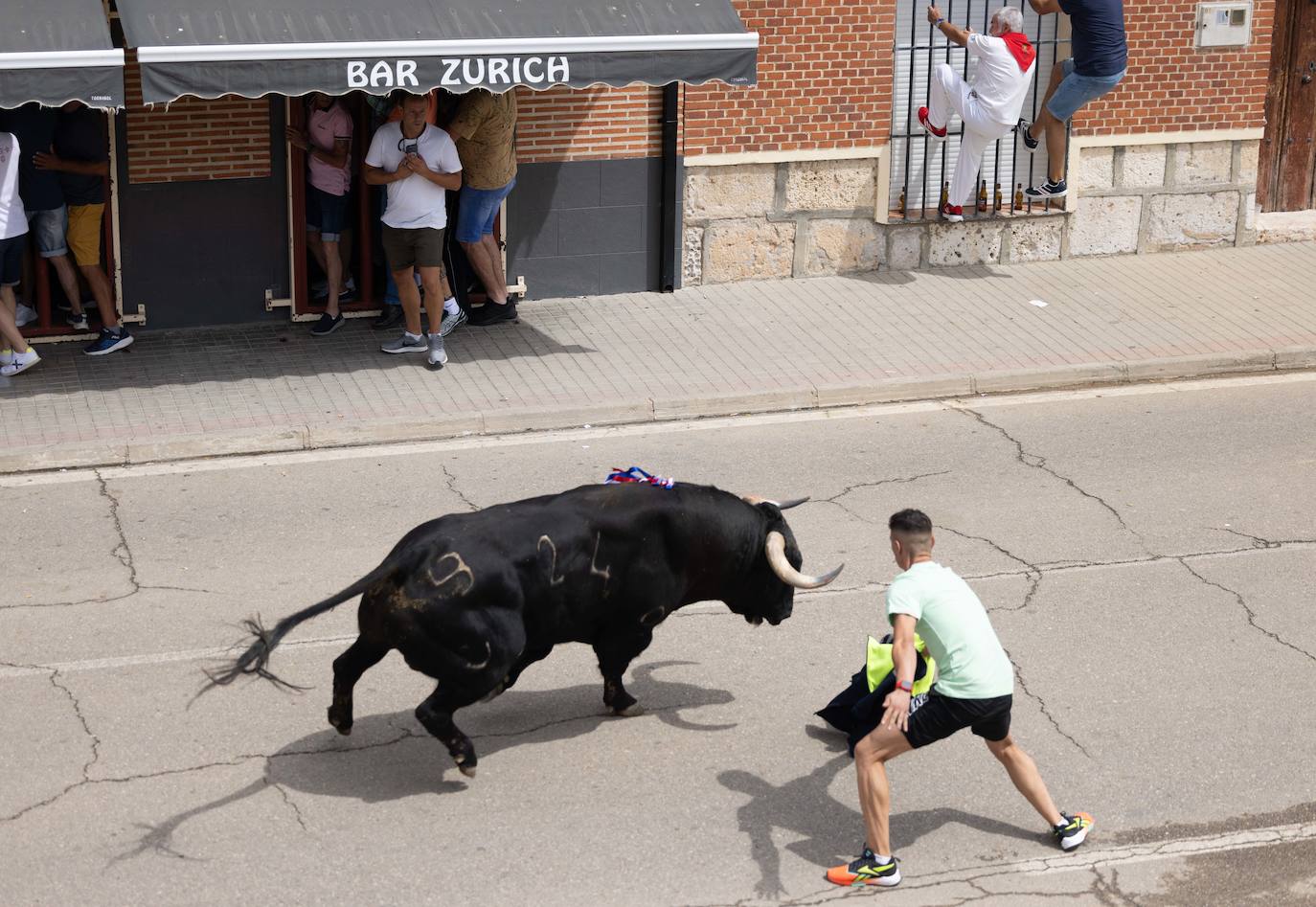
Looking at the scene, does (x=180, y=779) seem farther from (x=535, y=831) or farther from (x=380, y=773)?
(x=535, y=831)

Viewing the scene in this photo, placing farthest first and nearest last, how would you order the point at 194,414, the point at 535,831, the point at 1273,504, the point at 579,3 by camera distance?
the point at 579,3 < the point at 194,414 < the point at 1273,504 < the point at 535,831

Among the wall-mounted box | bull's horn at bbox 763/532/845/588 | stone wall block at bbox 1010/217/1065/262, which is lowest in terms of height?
bull's horn at bbox 763/532/845/588

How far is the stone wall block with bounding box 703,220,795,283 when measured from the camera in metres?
14.8

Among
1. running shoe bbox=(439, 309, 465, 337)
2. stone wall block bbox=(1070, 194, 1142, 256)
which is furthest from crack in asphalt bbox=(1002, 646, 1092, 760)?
stone wall block bbox=(1070, 194, 1142, 256)

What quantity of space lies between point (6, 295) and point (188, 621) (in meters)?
4.82

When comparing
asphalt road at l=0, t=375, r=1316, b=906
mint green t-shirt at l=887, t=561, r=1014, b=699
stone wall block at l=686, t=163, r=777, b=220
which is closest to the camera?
mint green t-shirt at l=887, t=561, r=1014, b=699

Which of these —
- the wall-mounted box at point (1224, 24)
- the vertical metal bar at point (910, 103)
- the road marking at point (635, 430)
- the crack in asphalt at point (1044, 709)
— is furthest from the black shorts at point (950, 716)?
the wall-mounted box at point (1224, 24)

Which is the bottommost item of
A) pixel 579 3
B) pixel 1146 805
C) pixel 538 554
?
pixel 1146 805

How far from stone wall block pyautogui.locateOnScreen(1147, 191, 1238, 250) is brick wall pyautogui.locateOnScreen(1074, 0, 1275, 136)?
655 millimetres

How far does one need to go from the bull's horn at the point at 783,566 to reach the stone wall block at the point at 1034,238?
9.00m

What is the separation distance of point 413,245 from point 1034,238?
605 centimetres

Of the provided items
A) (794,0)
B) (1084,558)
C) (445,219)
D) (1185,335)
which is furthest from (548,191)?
(1084,558)

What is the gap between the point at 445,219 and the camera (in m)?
12.9

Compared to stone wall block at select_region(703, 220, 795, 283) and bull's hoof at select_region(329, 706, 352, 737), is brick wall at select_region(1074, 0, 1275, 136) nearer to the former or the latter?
stone wall block at select_region(703, 220, 795, 283)
